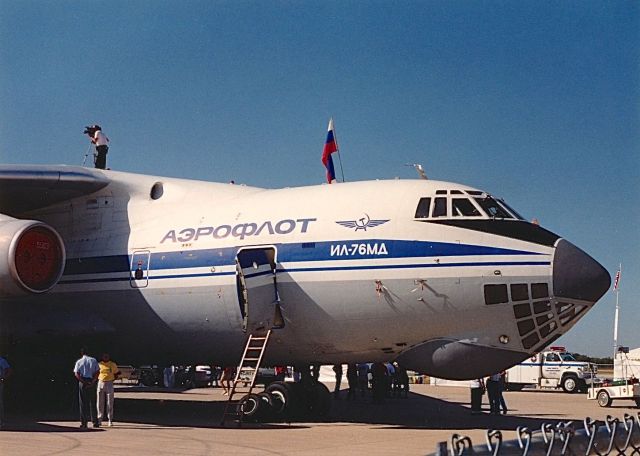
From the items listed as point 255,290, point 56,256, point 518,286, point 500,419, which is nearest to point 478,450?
point 518,286

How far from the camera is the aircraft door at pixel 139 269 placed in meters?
14.1

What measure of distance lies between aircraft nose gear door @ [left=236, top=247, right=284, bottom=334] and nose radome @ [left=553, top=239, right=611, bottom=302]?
418cm

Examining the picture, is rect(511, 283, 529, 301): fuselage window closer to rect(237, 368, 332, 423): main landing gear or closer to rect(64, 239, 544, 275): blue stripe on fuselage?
rect(64, 239, 544, 275): blue stripe on fuselage

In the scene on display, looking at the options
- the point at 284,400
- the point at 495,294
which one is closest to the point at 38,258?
the point at 284,400

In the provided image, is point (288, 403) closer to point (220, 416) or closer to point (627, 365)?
point (220, 416)

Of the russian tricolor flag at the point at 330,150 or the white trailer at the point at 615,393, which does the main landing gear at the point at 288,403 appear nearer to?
the russian tricolor flag at the point at 330,150

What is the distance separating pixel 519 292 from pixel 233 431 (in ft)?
14.9

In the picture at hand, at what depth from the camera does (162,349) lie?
14.5m

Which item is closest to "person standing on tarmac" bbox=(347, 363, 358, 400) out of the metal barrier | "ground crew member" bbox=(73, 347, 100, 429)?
"ground crew member" bbox=(73, 347, 100, 429)

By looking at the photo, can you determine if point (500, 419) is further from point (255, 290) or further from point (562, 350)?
point (562, 350)

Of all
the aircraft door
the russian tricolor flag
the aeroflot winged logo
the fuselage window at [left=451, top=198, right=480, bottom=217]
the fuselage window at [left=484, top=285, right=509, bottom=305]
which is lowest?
the fuselage window at [left=484, top=285, right=509, bottom=305]

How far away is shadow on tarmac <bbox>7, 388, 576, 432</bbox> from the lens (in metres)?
13.3

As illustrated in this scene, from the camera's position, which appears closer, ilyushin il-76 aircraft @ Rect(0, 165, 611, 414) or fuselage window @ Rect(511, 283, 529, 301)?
fuselage window @ Rect(511, 283, 529, 301)

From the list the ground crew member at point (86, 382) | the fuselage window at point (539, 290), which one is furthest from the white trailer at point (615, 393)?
the ground crew member at point (86, 382)
